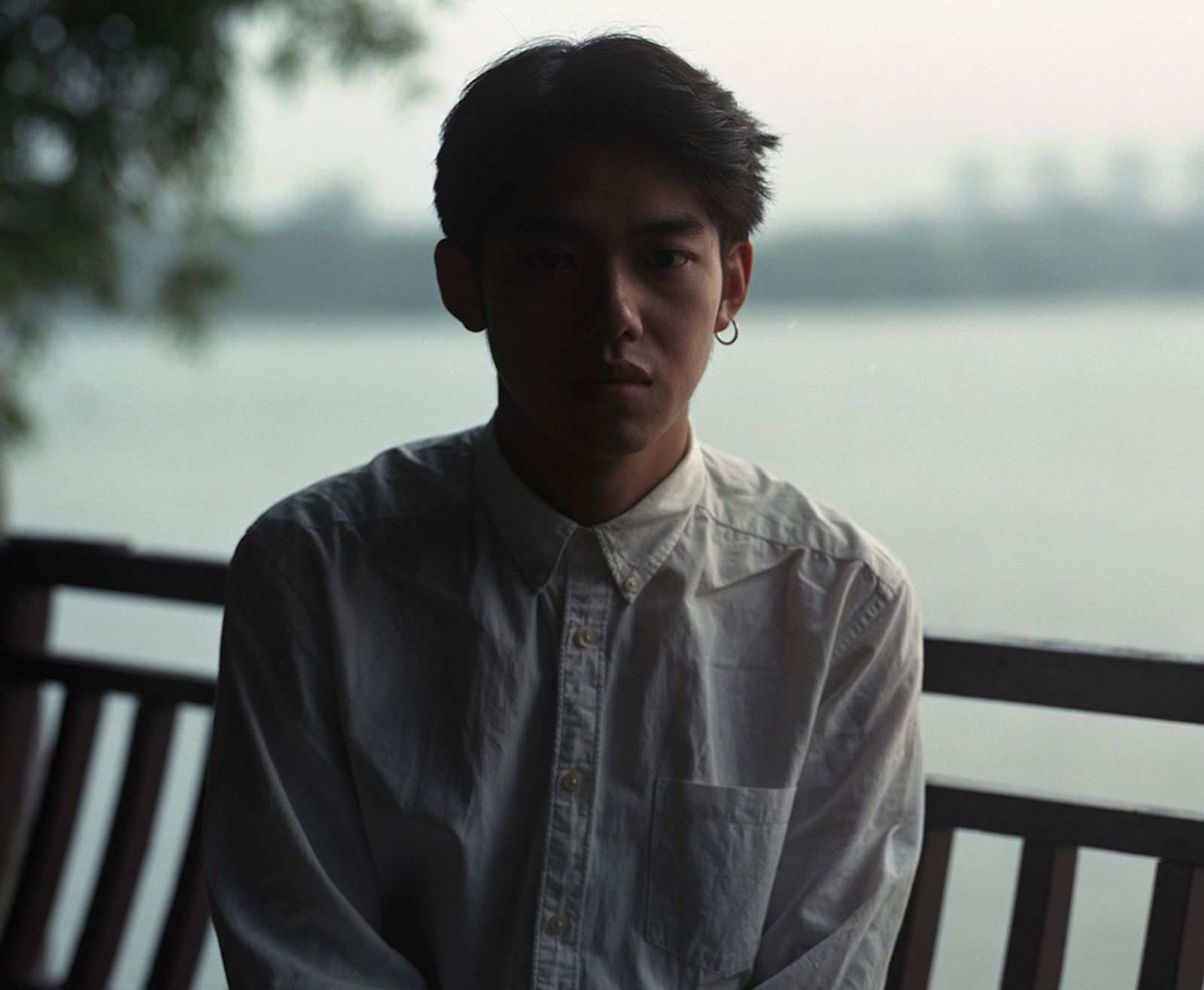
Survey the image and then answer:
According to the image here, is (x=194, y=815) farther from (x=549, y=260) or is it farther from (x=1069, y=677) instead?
(x=1069, y=677)

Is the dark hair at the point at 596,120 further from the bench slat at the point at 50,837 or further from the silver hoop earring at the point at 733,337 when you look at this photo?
the bench slat at the point at 50,837

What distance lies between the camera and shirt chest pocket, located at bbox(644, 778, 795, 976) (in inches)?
49.7

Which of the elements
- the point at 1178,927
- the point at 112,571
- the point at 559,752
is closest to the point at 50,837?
the point at 112,571

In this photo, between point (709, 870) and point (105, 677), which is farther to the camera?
point (105, 677)

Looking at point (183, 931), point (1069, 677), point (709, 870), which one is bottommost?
point (183, 931)

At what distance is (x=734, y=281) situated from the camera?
1356 millimetres

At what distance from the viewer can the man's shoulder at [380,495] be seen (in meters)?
1.33

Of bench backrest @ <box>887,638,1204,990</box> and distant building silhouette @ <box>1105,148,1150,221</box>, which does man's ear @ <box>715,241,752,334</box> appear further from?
distant building silhouette @ <box>1105,148,1150,221</box>

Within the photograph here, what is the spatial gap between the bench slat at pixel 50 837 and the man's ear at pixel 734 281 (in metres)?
1.26

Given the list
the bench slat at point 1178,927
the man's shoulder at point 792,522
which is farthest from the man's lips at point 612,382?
the bench slat at point 1178,927

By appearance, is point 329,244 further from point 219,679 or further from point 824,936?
point 824,936

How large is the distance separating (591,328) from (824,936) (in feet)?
2.16

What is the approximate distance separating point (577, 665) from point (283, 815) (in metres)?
0.33

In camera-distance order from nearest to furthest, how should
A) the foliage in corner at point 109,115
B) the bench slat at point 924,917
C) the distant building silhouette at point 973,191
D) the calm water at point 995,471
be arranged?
the bench slat at point 924,917 < the calm water at point 995,471 < the distant building silhouette at point 973,191 < the foliage in corner at point 109,115
